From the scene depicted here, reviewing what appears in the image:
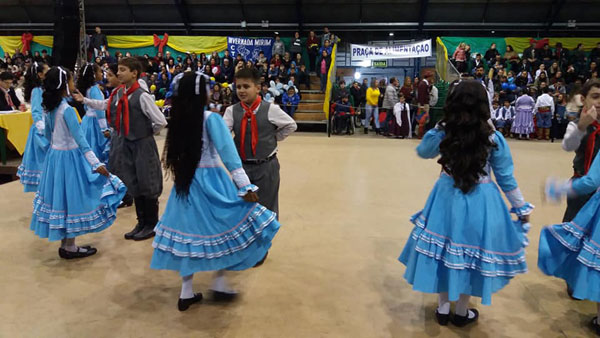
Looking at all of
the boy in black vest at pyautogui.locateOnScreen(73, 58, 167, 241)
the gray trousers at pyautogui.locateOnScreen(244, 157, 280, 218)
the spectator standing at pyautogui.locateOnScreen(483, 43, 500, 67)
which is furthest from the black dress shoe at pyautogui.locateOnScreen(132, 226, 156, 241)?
the spectator standing at pyautogui.locateOnScreen(483, 43, 500, 67)

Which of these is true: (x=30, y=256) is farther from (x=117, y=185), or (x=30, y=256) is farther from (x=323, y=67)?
(x=323, y=67)

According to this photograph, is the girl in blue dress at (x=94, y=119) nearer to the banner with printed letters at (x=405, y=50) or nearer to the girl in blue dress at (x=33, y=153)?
the girl in blue dress at (x=33, y=153)

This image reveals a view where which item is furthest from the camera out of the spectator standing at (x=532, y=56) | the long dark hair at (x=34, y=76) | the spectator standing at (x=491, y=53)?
the spectator standing at (x=491, y=53)

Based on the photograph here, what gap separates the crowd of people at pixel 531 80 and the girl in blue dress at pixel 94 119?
8541mm

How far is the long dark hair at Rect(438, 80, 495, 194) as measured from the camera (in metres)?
2.40

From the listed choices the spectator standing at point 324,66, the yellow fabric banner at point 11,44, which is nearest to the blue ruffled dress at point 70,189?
the spectator standing at point 324,66

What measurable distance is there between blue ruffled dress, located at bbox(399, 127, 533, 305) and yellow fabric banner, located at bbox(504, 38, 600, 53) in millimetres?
14868

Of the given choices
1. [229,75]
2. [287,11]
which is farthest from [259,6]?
[229,75]

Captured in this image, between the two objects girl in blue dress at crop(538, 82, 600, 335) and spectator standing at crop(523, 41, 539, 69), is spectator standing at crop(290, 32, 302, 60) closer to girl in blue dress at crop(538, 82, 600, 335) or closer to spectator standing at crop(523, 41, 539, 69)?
spectator standing at crop(523, 41, 539, 69)

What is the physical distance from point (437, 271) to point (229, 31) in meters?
17.0

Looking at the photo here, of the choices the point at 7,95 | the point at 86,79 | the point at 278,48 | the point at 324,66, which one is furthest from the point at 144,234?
the point at 278,48

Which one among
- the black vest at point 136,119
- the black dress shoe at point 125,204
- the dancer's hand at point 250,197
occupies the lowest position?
the black dress shoe at point 125,204

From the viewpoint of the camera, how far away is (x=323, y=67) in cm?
1373

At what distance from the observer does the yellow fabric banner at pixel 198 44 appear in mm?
16047
